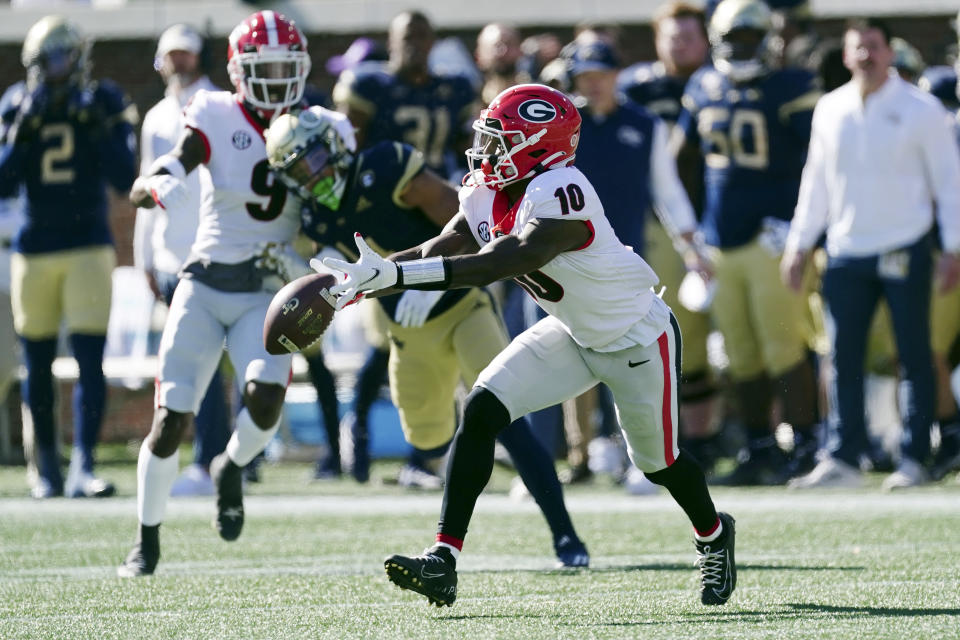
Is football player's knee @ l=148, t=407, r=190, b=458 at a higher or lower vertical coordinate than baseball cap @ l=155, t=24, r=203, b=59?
lower

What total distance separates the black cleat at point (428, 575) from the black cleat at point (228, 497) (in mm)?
1491

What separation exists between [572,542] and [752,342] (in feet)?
10.5

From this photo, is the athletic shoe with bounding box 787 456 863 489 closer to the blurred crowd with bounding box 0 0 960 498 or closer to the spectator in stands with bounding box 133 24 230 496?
the blurred crowd with bounding box 0 0 960 498

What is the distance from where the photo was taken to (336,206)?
5.67 metres

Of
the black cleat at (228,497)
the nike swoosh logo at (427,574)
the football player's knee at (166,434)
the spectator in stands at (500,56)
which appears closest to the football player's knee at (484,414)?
the nike swoosh logo at (427,574)

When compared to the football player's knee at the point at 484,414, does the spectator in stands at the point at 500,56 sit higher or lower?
higher

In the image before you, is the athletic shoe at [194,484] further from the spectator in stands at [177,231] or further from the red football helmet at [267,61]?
the red football helmet at [267,61]

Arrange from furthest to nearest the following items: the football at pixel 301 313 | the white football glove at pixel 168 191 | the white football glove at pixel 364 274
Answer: the white football glove at pixel 168 191, the football at pixel 301 313, the white football glove at pixel 364 274

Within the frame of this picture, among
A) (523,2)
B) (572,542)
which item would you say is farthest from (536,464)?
(523,2)

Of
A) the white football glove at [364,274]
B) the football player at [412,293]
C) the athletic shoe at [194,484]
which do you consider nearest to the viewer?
the white football glove at [364,274]

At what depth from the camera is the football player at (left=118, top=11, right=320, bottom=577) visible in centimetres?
548

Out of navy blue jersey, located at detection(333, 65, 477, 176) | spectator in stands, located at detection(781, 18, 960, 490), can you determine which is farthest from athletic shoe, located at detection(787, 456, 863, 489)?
navy blue jersey, located at detection(333, 65, 477, 176)

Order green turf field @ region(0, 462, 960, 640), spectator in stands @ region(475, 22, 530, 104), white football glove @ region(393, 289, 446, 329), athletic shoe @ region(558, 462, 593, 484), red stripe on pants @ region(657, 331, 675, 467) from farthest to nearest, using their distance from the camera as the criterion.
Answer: spectator in stands @ region(475, 22, 530, 104) → athletic shoe @ region(558, 462, 593, 484) → white football glove @ region(393, 289, 446, 329) → red stripe on pants @ region(657, 331, 675, 467) → green turf field @ region(0, 462, 960, 640)

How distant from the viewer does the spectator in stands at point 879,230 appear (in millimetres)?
7664
